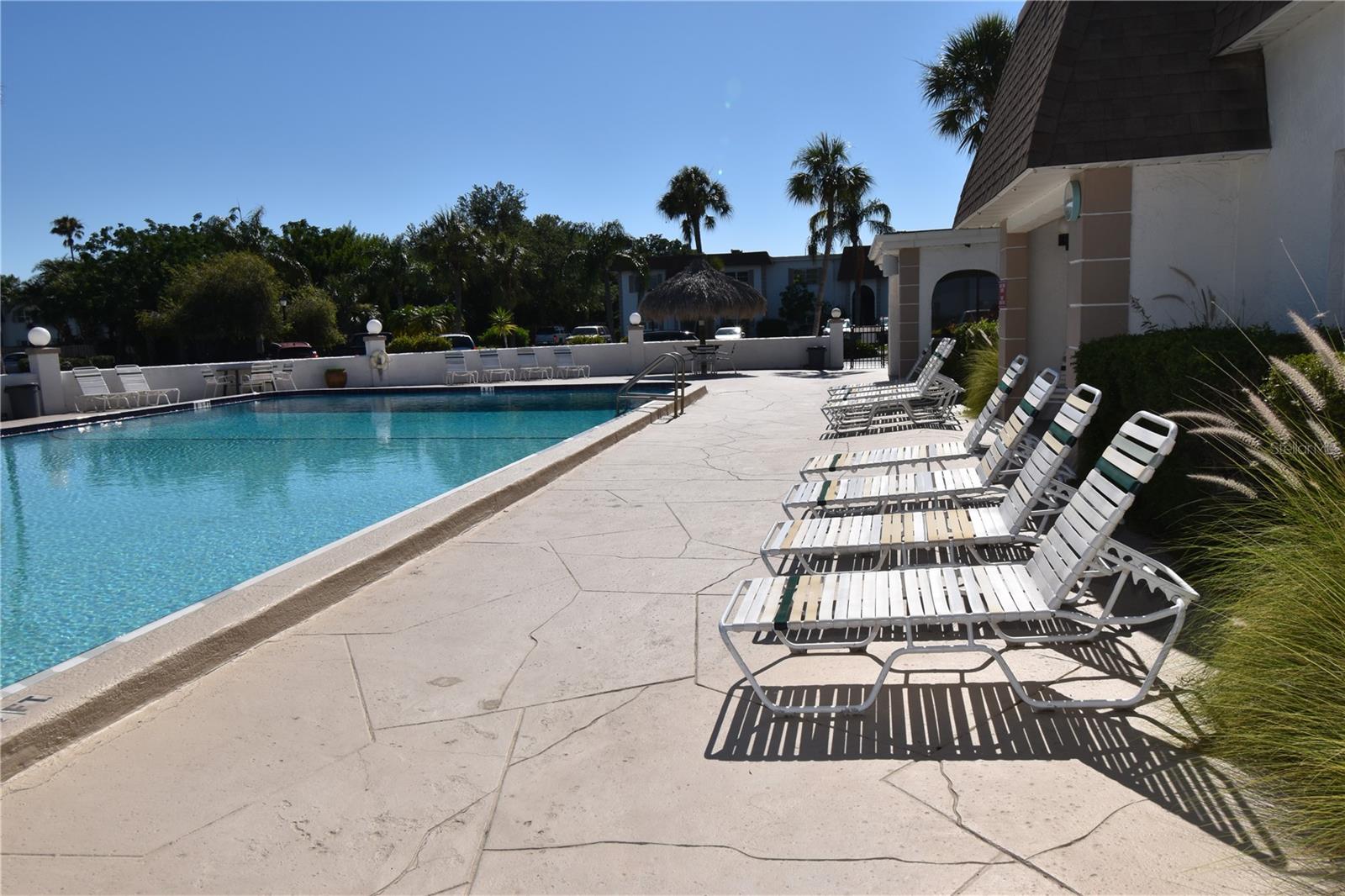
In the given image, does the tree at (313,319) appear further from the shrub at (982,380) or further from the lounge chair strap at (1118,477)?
the lounge chair strap at (1118,477)

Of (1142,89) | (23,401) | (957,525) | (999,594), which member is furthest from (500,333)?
(999,594)

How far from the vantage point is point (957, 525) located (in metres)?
4.93

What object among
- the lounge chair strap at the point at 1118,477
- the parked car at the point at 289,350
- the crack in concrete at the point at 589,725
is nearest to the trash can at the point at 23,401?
the parked car at the point at 289,350

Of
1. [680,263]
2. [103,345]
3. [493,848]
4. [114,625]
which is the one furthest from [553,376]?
[103,345]

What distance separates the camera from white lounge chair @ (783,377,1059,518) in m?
5.76

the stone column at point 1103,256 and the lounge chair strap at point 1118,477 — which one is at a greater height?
the stone column at point 1103,256

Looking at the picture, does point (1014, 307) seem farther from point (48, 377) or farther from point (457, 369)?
point (48, 377)

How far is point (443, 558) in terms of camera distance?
6074mm

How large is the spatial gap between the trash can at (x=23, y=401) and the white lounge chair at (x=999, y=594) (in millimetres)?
20664

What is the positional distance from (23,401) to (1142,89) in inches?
851

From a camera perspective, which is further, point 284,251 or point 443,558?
point 284,251

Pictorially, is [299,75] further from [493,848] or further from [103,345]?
[103,345]

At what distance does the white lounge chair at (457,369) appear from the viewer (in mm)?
25172

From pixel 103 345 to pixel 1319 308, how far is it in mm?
54892
